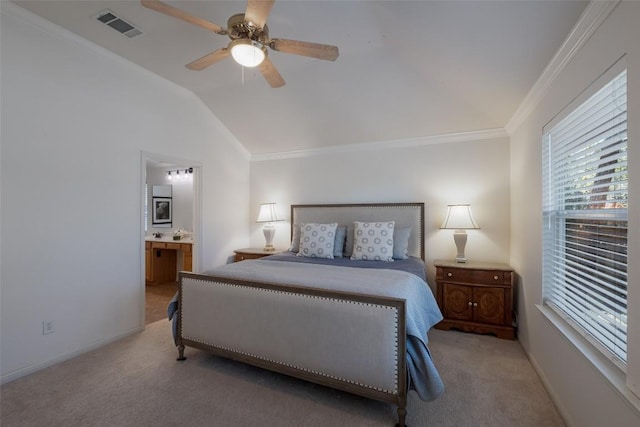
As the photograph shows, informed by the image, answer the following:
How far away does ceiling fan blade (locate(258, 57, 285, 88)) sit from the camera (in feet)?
6.97

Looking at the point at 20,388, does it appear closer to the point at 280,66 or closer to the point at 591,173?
the point at 280,66

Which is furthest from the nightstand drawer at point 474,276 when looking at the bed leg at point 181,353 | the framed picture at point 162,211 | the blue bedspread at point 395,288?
the framed picture at point 162,211

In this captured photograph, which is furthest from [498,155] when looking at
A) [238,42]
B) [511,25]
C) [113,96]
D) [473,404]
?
[113,96]

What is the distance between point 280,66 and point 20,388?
3514 millimetres

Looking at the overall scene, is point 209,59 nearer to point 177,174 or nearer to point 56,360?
point 56,360

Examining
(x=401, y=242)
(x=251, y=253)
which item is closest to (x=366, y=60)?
(x=401, y=242)

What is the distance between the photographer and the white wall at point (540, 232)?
1199mm

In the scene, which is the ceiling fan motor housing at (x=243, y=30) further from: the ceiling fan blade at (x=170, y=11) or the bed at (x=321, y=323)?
the bed at (x=321, y=323)

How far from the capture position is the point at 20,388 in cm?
212

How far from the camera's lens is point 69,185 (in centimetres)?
257

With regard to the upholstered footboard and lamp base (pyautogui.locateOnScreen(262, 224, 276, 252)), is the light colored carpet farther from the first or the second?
lamp base (pyautogui.locateOnScreen(262, 224, 276, 252))

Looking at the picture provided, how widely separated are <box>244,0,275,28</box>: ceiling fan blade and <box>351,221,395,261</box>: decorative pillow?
7.82ft

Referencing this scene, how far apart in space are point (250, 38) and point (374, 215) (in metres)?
2.69

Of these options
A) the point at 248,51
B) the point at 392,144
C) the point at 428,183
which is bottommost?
the point at 428,183
